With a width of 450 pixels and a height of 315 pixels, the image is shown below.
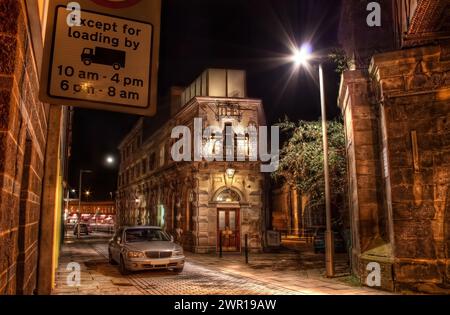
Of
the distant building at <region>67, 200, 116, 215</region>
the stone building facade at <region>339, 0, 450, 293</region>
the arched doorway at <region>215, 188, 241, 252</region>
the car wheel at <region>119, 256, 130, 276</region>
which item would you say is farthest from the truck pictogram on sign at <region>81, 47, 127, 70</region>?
the distant building at <region>67, 200, 116, 215</region>

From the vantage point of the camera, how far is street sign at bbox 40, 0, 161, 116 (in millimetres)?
2865

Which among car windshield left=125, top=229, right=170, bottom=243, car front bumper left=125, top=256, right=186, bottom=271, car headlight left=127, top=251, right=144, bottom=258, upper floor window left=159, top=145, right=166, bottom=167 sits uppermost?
upper floor window left=159, top=145, right=166, bottom=167

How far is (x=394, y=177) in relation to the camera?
1007 cm

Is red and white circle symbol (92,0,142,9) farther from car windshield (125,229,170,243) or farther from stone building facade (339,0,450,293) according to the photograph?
car windshield (125,229,170,243)

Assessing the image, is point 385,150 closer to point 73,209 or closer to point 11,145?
point 11,145

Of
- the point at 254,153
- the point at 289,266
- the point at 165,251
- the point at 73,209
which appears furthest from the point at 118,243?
the point at 73,209

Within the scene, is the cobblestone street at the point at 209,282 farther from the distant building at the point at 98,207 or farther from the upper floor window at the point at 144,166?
the distant building at the point at 98,207

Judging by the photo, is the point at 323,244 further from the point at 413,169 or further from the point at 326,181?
the point at 413,169

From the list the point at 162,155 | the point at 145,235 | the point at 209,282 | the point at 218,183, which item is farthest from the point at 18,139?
the point at 162,155

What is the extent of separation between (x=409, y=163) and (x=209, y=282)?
22.4 feet

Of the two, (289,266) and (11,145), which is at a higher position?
(11,145)

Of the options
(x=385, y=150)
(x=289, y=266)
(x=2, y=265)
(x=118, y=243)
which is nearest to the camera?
(x=2, y=265)

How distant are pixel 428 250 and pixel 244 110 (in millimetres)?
16186

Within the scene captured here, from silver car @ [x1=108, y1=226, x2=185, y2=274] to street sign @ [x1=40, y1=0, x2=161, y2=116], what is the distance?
10478 mm
